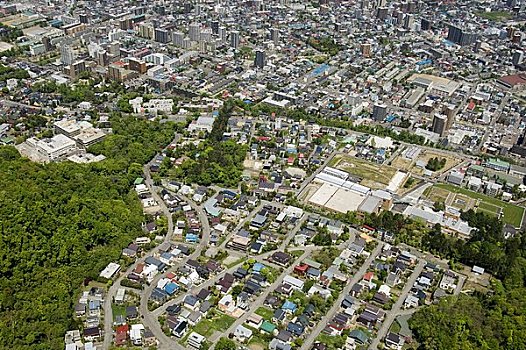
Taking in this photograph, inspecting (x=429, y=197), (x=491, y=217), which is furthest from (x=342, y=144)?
(x=491, y=217)

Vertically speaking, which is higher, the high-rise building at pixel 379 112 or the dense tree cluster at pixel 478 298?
the high-rise building at pixel 379 112

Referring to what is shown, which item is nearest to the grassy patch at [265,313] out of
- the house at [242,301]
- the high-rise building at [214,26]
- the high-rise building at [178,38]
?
the house at [242,301]

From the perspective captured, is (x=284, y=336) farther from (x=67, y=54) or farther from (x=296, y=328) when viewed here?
(x=67, y=54)

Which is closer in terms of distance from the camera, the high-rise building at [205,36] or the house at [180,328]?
the house at [180,328]

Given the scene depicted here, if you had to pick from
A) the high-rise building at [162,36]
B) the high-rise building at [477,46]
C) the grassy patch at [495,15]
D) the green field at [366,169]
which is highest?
the grassy patch at [495,15]

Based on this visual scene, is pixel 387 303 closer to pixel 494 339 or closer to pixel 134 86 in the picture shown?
pixel 494 339

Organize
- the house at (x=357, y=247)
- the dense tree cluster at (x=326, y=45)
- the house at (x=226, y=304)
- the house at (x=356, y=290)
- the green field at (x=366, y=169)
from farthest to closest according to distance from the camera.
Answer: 1. the dense tree cluster at (x=326, y=45)
2. the green field at (x=366, y=169)
3. the house at (x=357, y=247)
4. the house at (x=356, y=290)
5. the house at (x=226, y=304)

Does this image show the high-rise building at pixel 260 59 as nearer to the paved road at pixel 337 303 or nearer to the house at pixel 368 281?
the paved road at pixel 337 303

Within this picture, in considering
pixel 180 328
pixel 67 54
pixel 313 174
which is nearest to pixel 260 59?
pixel 67 54
